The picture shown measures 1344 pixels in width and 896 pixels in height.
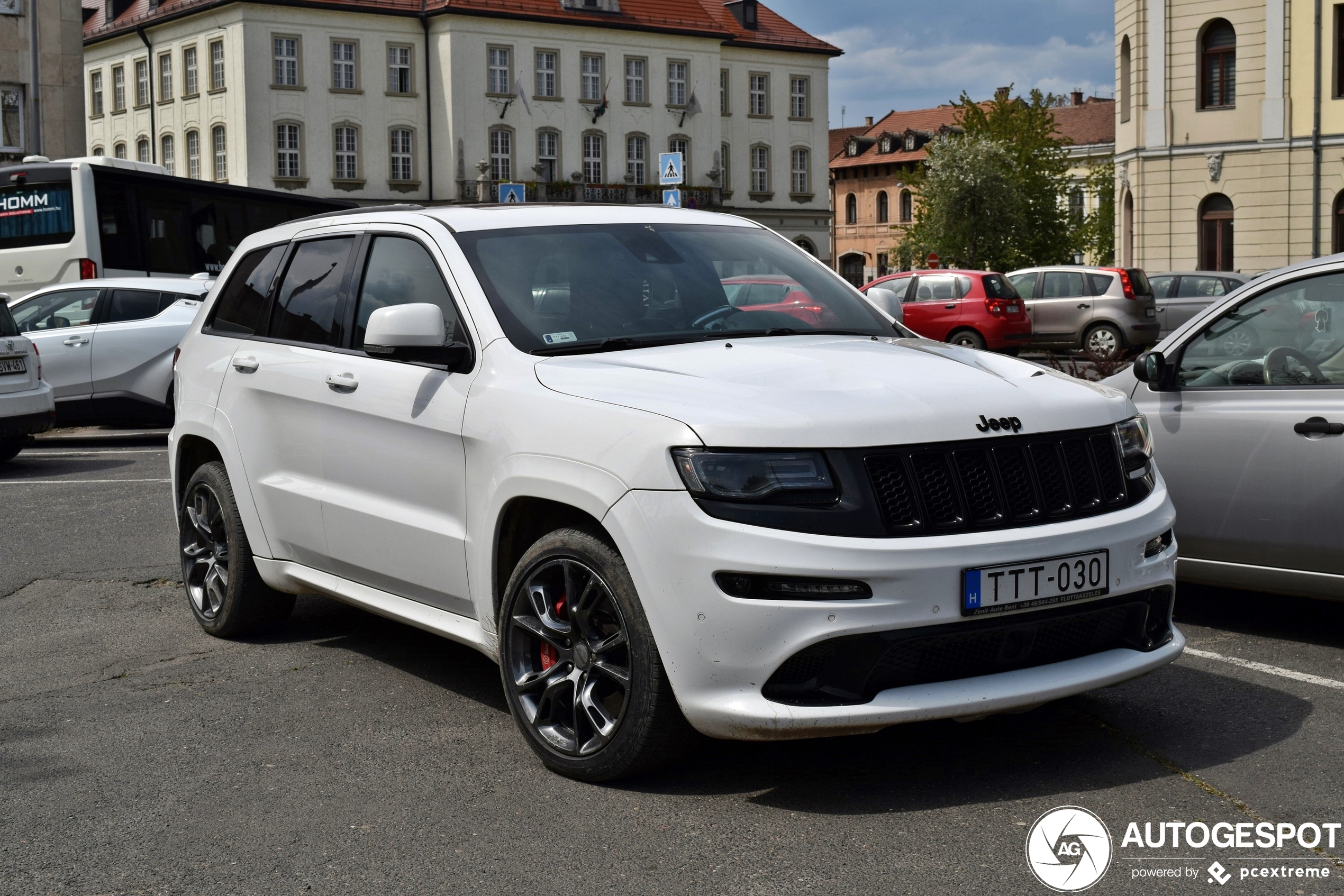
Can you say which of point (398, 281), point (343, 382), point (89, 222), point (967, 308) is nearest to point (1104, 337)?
point (967, 308)

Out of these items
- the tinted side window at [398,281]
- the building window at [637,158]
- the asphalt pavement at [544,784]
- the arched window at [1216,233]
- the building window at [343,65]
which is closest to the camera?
the asphalt pavement at [544,784]

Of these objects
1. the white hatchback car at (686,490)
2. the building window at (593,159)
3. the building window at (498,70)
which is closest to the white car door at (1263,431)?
the white hatchback car at (686,490)

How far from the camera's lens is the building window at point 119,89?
65.4 meters

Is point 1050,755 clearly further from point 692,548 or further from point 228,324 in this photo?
point 228,324

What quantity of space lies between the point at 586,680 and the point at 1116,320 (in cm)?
2465

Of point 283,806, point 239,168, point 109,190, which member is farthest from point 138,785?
point 239,168

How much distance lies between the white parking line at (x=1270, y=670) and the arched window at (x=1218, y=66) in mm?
39390

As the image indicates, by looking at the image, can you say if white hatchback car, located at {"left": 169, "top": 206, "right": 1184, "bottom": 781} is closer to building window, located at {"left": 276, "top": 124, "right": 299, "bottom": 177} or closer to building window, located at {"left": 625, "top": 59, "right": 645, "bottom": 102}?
building window, located at {"left": 276, "top": 124, "right": 299, "bottom": 177}

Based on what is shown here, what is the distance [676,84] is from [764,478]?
65.9 meters

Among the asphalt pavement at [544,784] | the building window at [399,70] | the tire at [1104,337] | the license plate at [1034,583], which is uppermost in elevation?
the building window at [399,70]

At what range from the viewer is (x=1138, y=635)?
4.45 meters

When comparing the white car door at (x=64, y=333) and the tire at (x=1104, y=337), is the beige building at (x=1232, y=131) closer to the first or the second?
the tire at (x=1104, y=337)

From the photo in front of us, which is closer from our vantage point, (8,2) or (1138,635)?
(1138,635)

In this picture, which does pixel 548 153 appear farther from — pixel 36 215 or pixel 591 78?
pixel 36 215
